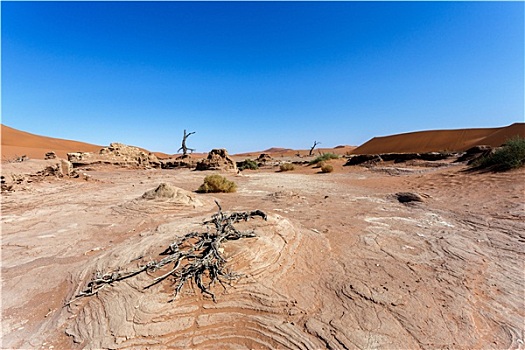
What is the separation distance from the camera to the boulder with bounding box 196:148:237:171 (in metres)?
17.0

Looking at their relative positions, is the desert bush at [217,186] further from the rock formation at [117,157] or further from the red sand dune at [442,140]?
the red sand dune at [442,140]

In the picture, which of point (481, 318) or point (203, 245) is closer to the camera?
point (481, 318)

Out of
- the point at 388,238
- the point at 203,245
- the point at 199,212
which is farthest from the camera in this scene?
the point at 199,212

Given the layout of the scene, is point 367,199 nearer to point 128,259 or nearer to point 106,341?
point 128,259

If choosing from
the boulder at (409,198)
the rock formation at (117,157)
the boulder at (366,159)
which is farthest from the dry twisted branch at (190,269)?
the boulder at (366,159)

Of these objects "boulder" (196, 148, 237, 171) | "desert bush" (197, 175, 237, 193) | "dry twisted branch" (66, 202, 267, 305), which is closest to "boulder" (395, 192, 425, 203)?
"desert bush" (197, 175, 237, 193)

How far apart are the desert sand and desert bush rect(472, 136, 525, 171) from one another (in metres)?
5.13

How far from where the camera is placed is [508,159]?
999 centimetres

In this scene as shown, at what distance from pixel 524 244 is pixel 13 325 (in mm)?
7181

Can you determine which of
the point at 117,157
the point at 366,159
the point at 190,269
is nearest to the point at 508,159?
the point at 366,159

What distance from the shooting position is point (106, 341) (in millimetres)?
2297

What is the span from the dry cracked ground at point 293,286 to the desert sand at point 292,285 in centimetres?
1

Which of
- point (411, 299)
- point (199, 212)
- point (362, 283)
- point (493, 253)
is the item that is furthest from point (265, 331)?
point (199, 212)

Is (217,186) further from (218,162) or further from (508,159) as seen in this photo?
(508,159)
